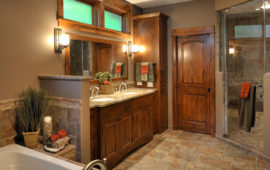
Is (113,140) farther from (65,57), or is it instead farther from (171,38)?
(171,38)

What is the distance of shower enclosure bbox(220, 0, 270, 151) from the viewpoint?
3.10 m

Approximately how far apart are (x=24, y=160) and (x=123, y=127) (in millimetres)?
1371

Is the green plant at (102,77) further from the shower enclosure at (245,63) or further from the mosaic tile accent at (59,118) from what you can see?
the shower enclosure at (245,63)

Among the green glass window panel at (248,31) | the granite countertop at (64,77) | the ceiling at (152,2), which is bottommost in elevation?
the granite countertop at (64,77)

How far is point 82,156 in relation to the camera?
2.33 meters

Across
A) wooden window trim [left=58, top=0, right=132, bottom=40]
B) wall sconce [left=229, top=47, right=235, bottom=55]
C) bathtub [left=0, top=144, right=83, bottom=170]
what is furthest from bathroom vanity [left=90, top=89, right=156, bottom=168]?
wall sconce [left=229, top=47, right=235, bottom=55]

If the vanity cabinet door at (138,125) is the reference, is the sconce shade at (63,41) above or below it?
above

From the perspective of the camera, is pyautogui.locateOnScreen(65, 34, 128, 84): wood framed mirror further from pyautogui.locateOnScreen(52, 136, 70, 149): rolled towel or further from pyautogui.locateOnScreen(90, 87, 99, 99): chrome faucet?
pyautogui.locateOnScreen(52, 136, 70, 149): rolled towel

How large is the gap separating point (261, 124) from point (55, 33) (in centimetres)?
319

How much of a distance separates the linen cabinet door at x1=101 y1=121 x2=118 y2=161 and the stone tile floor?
267mm

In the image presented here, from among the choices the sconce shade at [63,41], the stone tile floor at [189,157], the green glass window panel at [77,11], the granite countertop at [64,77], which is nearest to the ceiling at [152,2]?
the green glass window panel at [77,11]

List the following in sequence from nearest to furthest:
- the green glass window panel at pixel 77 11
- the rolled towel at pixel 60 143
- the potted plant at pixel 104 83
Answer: the rolled towel at pixel 60 143 < the green glass window panel at pixel 77 11 < the potted plant at pixel 104 83

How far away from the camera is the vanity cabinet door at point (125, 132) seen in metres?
3.00

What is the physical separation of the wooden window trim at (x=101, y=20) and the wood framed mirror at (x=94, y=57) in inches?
5.2
